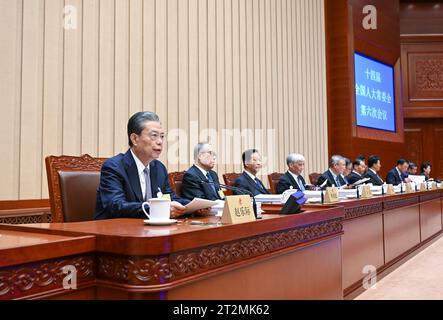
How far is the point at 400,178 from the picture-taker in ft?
23.2

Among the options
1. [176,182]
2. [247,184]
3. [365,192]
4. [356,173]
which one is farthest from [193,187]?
[356,173]

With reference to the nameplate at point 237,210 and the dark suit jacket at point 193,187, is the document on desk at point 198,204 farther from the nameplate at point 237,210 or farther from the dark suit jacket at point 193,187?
the dark suit jacket at point 193,187

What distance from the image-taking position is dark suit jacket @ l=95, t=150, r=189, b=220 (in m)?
1.86

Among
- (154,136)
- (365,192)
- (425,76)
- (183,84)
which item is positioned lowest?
(365,192)

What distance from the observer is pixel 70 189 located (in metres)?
2.11

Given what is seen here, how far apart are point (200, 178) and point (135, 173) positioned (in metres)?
1.02

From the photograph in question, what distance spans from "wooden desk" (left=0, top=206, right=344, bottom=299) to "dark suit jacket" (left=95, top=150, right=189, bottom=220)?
463mm

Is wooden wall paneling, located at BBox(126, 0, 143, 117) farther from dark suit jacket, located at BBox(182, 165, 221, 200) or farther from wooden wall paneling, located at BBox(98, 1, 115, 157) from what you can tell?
dark suit jacket, located at BBox(182, 165, 221, 200)

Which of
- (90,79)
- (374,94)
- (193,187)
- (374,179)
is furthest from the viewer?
(374,94)

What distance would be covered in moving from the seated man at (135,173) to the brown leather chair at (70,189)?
17 centimetres

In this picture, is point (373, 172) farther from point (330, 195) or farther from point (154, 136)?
point (154, 136)

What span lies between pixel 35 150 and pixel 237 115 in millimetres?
2696
